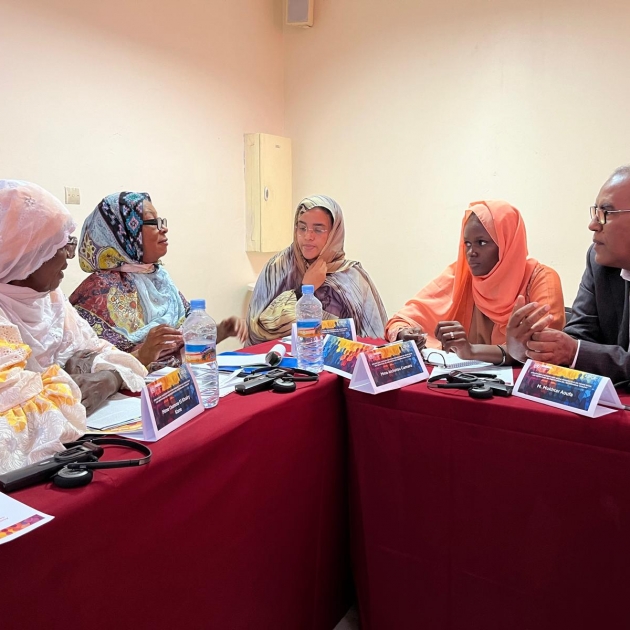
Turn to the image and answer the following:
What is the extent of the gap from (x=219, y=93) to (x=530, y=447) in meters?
3.24

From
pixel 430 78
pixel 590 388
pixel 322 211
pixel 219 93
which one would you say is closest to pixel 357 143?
pixel 430 78

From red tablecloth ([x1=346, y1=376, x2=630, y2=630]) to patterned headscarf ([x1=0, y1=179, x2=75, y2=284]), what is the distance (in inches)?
32.7

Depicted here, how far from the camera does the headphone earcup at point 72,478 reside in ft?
2.71

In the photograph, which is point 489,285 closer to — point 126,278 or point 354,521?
point 354,521

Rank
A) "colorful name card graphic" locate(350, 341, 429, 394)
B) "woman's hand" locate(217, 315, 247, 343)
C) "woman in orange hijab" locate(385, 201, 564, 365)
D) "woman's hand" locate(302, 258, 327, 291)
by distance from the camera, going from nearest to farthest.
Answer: "colorful name card graphic" locate(350, 341, 429, 394)
"woman in orange hijab" locate(385, 201, 564, 365)
"woman's hand" locate(217, 315, 247, 343)
"woman's hand" locate(302, 258, 327, 291)

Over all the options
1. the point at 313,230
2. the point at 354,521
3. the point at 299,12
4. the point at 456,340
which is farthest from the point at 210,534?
the point at 299,12

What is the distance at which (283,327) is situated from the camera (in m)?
2.25

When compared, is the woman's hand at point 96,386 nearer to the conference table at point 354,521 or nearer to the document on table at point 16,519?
the conference table at point 354,521

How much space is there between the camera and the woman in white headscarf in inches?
37.6

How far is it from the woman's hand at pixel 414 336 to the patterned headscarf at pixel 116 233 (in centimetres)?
107

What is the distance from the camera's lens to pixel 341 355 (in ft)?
4.98

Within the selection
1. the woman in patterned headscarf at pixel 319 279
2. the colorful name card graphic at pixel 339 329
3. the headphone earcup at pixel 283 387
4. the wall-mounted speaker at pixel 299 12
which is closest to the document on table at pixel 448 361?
the colorful name card graphic at pixel 339 329

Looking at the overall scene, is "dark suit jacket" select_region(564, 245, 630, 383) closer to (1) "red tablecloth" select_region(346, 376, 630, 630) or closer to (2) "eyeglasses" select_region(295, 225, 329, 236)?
(1) "red tablecloth" select_region(346, 376, 630, 630)

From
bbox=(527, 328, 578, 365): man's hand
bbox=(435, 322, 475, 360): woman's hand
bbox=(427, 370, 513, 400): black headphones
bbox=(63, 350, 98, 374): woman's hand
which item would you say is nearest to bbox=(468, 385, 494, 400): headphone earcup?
bbox=(427, 370, 513, 400): black headphones
